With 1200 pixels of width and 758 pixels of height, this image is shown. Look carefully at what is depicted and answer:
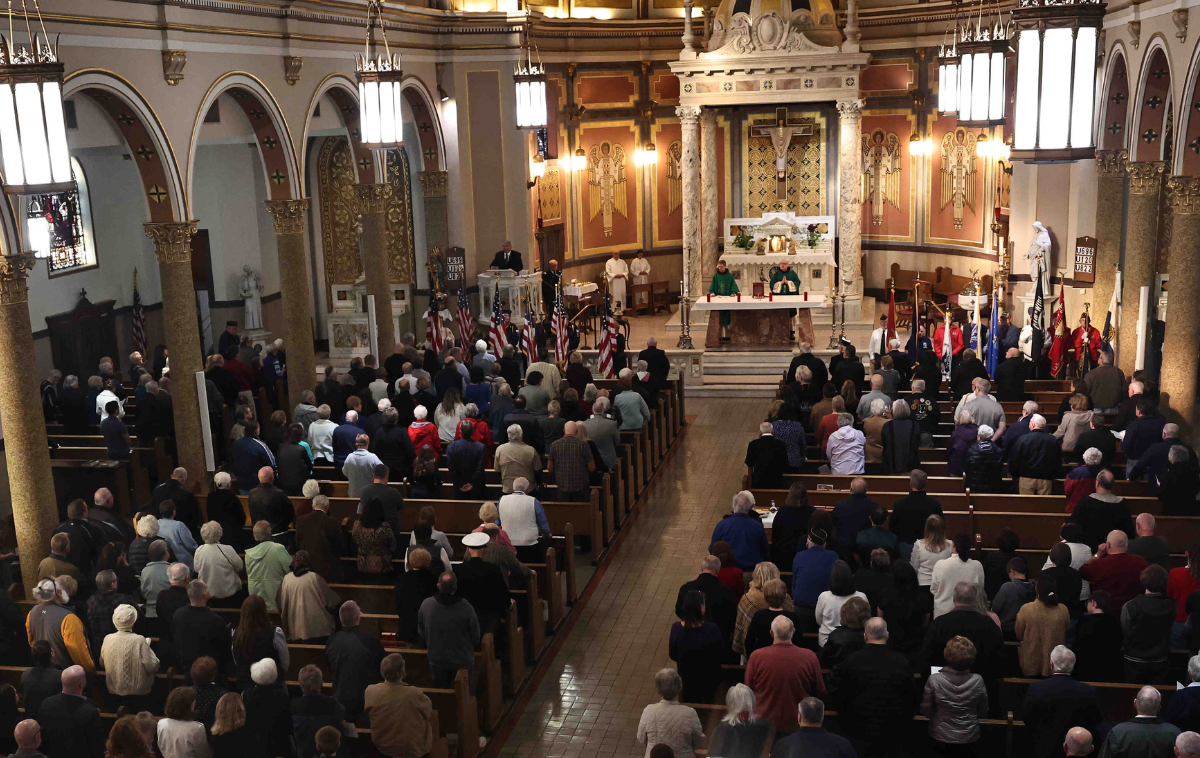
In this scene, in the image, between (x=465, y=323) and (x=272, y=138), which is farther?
(x=465, y=323)

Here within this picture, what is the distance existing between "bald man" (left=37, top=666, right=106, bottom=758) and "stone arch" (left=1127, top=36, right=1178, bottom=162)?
1342cm

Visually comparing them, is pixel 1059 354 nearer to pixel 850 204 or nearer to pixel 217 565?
pixel 850 204

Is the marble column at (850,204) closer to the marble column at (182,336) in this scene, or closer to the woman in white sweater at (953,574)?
the marble column at (182,336)

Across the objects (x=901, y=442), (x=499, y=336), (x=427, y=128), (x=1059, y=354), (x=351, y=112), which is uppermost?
(x=351, y=112)

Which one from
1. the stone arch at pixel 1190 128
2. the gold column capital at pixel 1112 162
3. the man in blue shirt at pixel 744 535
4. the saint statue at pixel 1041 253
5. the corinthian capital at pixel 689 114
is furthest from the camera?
the corinthian capital at pixel 689 114

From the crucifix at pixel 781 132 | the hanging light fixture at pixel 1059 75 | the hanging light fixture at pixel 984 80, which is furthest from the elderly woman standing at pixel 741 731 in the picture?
the crucifix at pixel 781 132

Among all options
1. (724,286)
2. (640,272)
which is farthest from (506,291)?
(640,272)

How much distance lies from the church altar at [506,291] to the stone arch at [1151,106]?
10080 millimetres

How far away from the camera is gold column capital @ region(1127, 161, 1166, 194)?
15188 millimetres

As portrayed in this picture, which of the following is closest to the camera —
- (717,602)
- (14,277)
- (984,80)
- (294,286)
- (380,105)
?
(717,602)

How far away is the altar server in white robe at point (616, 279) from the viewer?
80.0 feet

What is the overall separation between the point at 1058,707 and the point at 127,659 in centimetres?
574

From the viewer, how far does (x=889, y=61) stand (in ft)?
78.5

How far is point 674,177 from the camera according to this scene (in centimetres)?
2577
